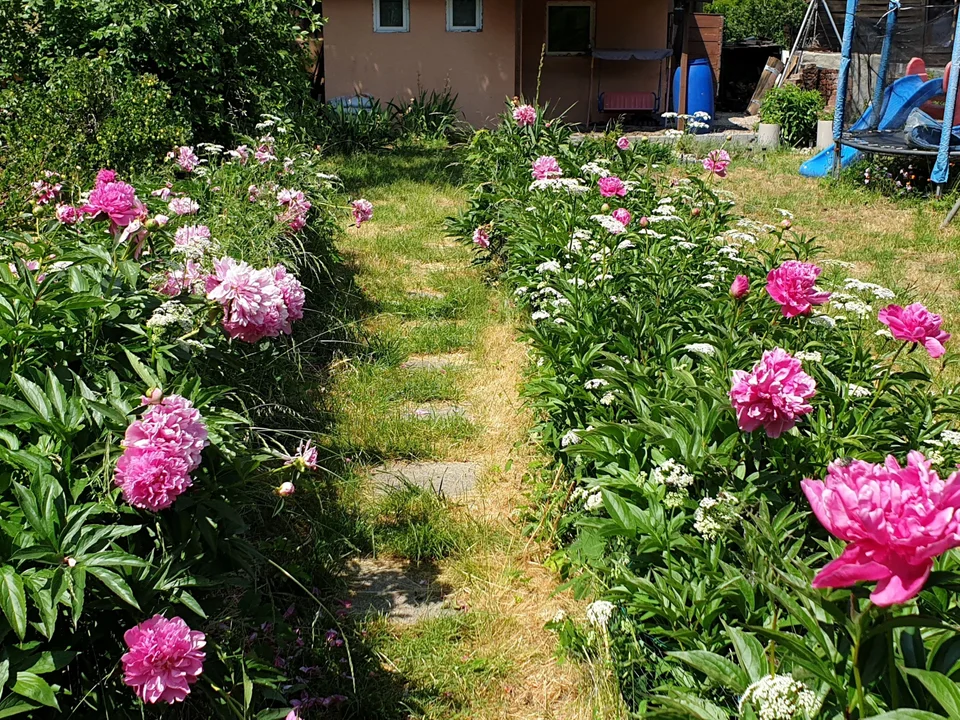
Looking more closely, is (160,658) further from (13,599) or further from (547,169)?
(547,169)

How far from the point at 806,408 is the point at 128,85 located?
20.0 feet

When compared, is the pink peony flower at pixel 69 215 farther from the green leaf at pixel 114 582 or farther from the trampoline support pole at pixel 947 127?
the trampoline support pole at pixel 947 127

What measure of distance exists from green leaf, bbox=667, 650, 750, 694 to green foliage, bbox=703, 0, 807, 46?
22393 mm

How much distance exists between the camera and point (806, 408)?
2152 mm

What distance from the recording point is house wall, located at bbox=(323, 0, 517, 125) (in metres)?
15.3

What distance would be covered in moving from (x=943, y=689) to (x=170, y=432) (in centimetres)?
146

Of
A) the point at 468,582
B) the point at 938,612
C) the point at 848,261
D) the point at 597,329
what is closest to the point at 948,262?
the point at 848,261

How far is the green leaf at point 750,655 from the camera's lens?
1.83 meters

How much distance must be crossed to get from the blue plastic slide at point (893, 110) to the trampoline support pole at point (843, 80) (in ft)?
0.62

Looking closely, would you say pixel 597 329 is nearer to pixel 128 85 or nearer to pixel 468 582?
pixel 468 582

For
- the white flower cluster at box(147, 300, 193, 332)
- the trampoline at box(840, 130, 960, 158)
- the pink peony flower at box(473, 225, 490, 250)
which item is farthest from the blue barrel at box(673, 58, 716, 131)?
the white flower cluster at box(147, 300, 193, 332)

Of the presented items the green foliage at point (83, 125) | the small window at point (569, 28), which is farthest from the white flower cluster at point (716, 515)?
the small window at point (569, 28)

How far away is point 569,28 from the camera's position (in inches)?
680

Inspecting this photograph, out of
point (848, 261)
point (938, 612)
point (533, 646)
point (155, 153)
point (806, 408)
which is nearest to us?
point (938, 612)
